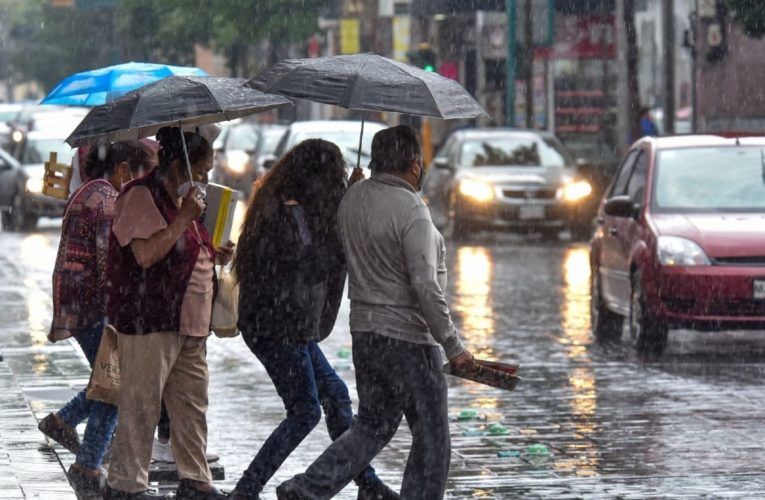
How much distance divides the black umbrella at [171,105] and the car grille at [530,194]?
18343mm

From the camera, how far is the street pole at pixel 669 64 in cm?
3212

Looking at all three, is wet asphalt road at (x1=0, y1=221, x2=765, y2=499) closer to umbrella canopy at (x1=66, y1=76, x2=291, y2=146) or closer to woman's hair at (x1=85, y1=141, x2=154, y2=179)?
woman's hair at (x1=85, y1=141, x2=154, y2=179)

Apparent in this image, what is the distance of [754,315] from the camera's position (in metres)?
13.3

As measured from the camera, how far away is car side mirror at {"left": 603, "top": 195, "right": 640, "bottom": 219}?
14.0 meters

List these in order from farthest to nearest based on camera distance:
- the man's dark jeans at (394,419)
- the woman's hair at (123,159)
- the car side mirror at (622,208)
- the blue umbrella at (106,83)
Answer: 1. the car side mirror at (622,208)
2. the blue umbrella at (106,83)
3. the woman's hair at (123,159)
4. the man's dark jeans at (394,419)

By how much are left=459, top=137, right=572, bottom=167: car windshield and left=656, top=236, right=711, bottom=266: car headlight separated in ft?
44.1

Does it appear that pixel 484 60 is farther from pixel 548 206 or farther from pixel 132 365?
pixel 132 365

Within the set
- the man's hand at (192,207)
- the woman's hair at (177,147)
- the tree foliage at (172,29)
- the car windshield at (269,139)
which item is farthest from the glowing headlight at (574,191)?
the tree foliage at (172,29)

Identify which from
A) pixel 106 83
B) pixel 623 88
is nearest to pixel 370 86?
pixel 106 83

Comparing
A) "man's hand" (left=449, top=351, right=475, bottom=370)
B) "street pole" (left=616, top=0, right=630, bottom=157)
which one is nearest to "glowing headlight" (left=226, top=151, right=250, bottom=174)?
"street pole" (left=616, top=0, right=630, bottom=157)

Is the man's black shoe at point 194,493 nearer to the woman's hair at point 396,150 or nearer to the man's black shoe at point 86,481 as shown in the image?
the man's black shoe at point 86,481

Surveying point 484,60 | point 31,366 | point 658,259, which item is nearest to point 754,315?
point 658,259

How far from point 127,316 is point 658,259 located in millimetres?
6755

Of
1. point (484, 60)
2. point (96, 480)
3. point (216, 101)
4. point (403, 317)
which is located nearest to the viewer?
point (403, 317)
